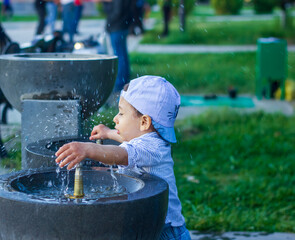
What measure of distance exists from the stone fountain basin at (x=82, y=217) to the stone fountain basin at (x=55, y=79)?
1.51 meters

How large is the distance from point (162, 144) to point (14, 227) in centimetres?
83

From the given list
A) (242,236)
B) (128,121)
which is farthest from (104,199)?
(242,236)

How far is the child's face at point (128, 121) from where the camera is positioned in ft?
8.81

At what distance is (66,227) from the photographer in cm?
208

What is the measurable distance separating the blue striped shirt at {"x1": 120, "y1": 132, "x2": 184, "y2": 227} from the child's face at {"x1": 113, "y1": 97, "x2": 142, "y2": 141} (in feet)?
0.21

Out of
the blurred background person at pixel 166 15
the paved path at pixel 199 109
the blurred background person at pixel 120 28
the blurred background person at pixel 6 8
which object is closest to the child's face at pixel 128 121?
the paved path at pixel 199 109

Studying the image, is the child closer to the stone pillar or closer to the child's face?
the child's face

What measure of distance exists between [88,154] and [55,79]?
58.4 inches

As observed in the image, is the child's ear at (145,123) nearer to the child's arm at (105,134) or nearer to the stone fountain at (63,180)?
the stone fountain at (63,180)

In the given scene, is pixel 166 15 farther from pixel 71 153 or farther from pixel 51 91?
pixel 71 153

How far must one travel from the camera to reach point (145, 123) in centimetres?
268

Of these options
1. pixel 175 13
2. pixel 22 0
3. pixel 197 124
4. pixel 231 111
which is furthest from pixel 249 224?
pixel 22 0

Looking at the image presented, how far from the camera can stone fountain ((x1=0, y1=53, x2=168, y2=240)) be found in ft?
6.87

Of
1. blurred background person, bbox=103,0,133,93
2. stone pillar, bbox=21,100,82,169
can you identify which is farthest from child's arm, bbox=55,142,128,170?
blurred background person, bbox=103,0,133,93
